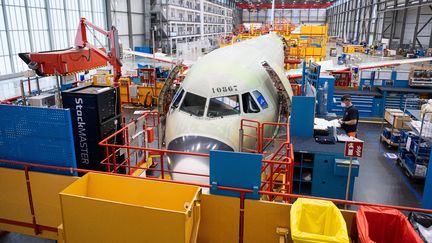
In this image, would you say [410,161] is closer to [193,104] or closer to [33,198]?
[193,104]

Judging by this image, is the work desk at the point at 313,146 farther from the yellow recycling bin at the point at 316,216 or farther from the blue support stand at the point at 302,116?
the yellow recycling bin at the point at 316,216

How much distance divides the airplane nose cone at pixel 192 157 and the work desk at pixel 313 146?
2694 millimetres

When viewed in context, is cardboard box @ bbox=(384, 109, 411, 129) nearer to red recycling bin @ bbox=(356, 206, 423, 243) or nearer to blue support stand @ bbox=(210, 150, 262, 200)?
red recycling bin @ bbox=(356, 206, 423, 243)

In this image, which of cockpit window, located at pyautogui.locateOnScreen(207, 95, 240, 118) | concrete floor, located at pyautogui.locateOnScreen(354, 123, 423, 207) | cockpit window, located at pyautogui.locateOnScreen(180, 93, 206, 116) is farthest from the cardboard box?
cockpit window, located at pyautogui.locateOnScreen(180, 93, 206, 116)

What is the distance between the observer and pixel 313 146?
10211mm

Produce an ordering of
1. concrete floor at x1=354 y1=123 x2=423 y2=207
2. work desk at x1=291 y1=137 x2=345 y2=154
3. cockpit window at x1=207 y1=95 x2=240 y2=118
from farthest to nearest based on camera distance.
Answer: concrete floor at x1=354 y1=123 x2=423 y2=207, work desk at x1=291 y1=137 x2=345 y2=154, cockpit window at x1=207 y1=95 x2=240 y2=118

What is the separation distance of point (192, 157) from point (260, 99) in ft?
10.9

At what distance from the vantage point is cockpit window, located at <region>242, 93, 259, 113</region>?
951 centimetres

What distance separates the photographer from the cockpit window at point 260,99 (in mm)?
9961

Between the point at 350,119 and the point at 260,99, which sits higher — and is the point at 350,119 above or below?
below

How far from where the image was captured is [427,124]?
11680mm

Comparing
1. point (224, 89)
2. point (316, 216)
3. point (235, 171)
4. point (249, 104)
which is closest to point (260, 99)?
point (249, 104)

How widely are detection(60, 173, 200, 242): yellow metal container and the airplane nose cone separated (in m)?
1.70

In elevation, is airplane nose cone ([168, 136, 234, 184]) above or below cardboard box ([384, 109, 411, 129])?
above
